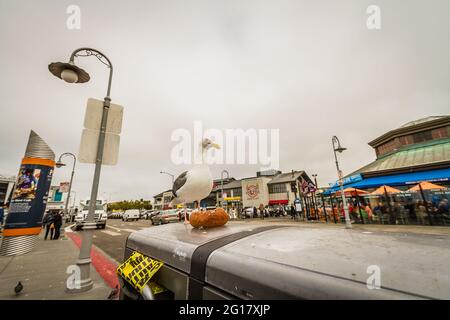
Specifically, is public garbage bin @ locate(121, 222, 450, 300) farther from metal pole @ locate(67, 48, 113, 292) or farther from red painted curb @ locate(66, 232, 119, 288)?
red painted curb @ locate(66, 232, 119, 288)

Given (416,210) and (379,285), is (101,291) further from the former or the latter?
(416,210)

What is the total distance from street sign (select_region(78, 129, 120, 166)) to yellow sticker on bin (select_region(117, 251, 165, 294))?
299cm

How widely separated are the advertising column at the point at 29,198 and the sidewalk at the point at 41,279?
0.56m

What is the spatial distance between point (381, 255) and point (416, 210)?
51.6ft

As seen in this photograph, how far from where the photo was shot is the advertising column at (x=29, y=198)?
23.2ft

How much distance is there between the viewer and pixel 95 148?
13.9 feet

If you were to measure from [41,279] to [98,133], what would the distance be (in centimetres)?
365

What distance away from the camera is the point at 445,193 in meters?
12.5

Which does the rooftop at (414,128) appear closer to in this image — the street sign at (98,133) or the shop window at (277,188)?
the shop window at (277,188)

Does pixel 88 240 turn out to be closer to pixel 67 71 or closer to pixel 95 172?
pixel 95 172

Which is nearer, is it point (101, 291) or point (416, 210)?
point (101, 291)

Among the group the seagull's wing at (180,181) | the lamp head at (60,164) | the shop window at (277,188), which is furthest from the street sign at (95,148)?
the shop window at (277,188)
